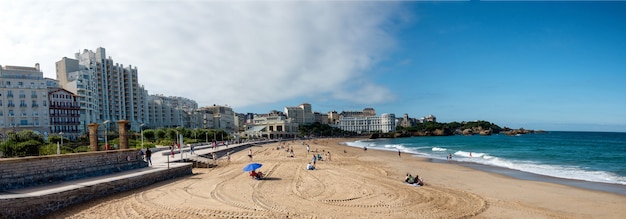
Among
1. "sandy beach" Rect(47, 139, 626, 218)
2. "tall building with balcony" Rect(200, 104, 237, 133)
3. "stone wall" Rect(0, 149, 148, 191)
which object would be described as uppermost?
"tall building with balcony" Rect(200, 104, 237, 133)

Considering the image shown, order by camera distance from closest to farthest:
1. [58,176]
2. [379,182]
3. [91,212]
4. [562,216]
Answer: [91,212] < [562,216] < [58,176] < [379,182]

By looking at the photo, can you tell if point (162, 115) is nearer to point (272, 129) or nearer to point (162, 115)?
point (162, 115)

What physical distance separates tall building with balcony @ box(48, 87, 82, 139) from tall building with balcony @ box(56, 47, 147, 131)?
4.63m

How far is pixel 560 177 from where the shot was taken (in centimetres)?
2236

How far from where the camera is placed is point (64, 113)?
56.7m

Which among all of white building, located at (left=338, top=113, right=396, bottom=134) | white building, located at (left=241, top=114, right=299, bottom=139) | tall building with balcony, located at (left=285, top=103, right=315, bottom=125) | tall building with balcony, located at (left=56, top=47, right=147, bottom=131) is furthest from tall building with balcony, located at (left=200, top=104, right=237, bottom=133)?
white building, located at (left=338, top=113, right=396, bottom=134)

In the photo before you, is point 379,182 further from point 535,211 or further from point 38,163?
point 38,163

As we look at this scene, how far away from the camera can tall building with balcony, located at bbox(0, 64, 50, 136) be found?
49562mm

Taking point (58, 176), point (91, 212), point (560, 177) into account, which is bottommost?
point (560, 177)

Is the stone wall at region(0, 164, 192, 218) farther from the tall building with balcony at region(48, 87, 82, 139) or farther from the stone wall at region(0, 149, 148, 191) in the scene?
the tall building with balcony at region(48, 87, 82, 139)

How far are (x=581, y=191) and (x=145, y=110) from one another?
4018 inches

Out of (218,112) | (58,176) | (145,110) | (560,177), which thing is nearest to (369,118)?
(218,112)

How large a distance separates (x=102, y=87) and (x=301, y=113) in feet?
356

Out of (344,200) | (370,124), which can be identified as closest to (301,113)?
(370,124)
